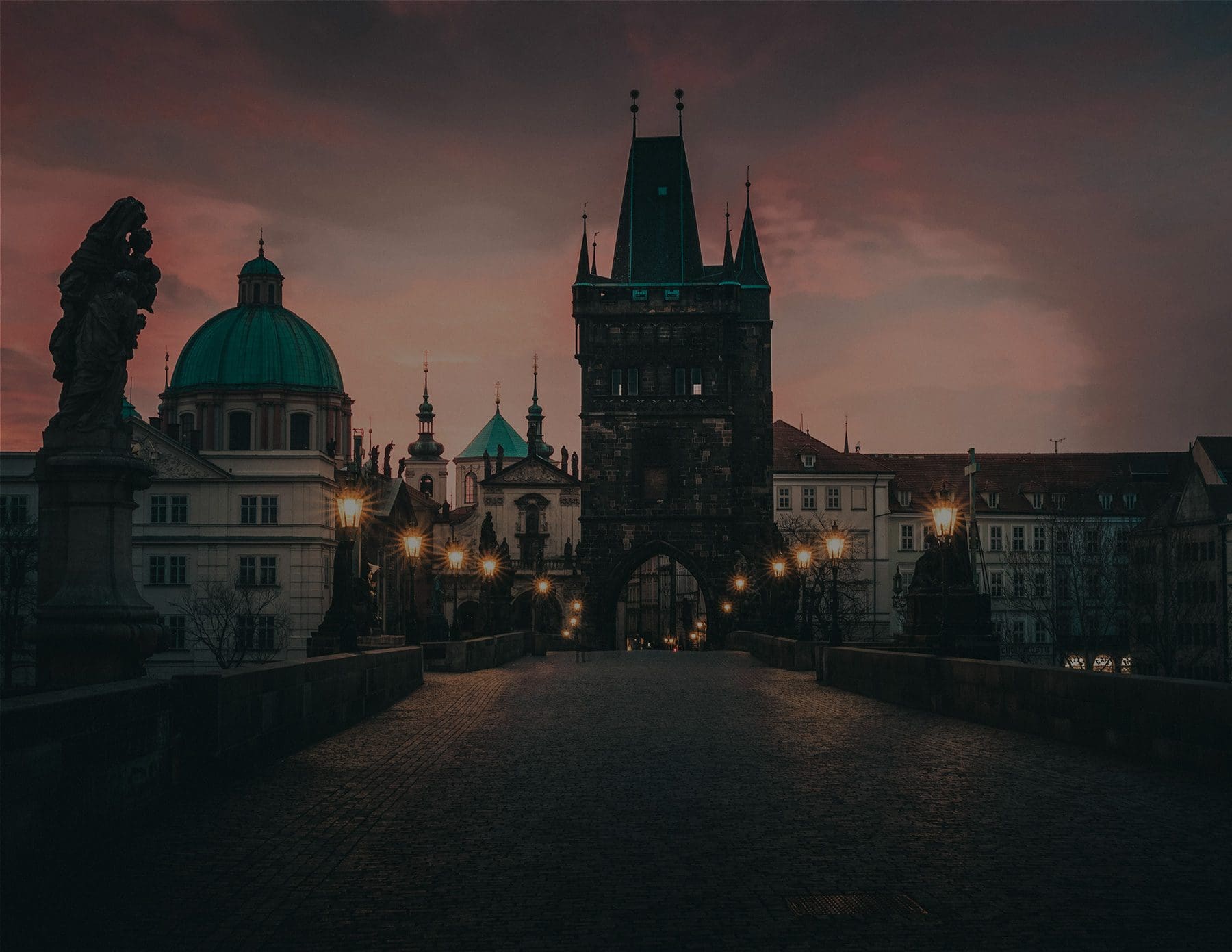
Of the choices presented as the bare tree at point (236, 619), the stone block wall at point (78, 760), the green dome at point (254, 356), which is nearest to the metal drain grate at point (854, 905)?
the stone block wall at point (78, 760)

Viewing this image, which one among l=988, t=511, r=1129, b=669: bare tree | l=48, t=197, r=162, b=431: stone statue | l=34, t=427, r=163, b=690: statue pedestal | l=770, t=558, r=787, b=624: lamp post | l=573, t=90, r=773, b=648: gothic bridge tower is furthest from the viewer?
l=573, t=90, r=773, b=648: gothic bridge tower

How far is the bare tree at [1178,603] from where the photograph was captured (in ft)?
227

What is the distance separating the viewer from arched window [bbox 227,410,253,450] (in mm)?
91812

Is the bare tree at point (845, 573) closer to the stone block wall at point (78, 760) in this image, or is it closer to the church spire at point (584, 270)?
the church spire at point (584, 270)

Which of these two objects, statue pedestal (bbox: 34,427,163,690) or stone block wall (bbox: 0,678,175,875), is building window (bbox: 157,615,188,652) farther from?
stone block wall (bbox: 0,678,175,875)

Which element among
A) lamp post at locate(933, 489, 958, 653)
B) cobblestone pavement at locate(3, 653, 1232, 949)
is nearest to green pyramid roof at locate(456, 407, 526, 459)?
lamp post at locate(933, 489, 958, 653)

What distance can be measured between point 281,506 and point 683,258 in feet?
89.2

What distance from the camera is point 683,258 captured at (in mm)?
80750

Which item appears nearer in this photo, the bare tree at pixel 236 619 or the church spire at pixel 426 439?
the bare tree at pixel 236 619

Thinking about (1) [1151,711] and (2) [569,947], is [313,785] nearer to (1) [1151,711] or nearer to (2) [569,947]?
(2) [569,947]

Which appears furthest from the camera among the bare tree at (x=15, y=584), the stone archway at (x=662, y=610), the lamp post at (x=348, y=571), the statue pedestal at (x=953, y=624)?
the stone archway at (x=662, y=610)

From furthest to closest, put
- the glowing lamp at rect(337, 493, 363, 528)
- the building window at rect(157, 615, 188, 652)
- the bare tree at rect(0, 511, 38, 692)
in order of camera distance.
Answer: the building window at rect(157, 615, 188, 652) < the bare tree at rect(0, 511, 38, 692) < the glowing lamp at rect(337, 493, 363, 528)

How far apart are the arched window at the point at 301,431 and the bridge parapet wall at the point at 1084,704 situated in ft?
248

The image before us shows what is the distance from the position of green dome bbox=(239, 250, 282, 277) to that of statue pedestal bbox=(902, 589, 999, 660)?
7926 centimetres
